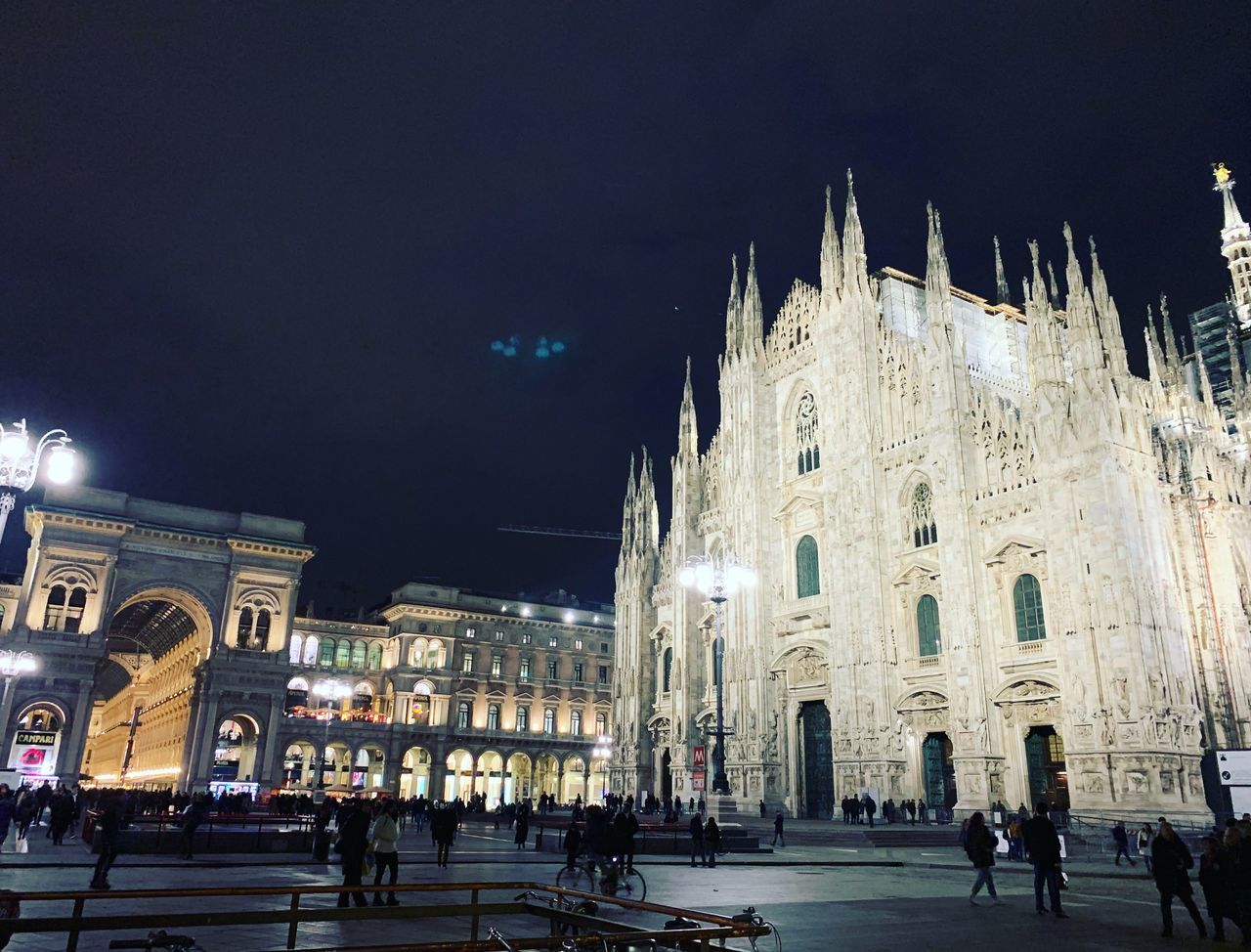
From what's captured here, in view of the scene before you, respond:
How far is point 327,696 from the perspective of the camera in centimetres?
5950

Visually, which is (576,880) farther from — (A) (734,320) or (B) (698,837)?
(A) (734,320)

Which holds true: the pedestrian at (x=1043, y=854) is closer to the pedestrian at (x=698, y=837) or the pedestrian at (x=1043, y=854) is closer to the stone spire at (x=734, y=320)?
the pedestrian at (x=698, y=837)

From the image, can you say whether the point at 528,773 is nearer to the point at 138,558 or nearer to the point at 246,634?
the point at 246,634

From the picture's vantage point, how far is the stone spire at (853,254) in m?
46.4

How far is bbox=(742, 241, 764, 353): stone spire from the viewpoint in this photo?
173 feet

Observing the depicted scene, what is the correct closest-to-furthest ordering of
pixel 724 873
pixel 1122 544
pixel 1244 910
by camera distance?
pixel 1244 910 < pixel 724 873 < pixel 1122 544

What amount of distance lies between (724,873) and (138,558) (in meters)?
48.4

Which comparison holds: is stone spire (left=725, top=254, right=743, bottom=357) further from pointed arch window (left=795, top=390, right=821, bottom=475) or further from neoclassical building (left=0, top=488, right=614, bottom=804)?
neoclassical building (left=0, top=488, right=614, bottom=804)

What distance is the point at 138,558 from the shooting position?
56.8 meters

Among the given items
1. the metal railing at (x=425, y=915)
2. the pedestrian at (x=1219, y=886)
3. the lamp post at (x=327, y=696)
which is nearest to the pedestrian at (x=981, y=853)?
the pedestrian at (x=1219, y=886)

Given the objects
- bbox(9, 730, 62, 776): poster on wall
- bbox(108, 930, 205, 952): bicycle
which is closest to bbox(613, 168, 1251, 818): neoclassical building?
bbox(108, 930, 205, 952): bicycle

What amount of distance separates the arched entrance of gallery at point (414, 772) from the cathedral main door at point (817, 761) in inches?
1481

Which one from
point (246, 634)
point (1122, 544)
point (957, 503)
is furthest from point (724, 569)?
point (246, 634)

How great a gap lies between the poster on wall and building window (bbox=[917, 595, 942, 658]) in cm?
4636
